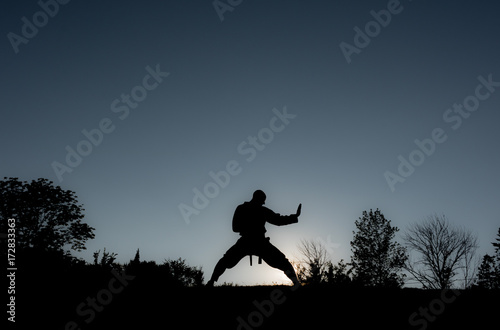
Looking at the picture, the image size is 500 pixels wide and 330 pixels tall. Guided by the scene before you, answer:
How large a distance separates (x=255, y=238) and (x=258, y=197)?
111 cm

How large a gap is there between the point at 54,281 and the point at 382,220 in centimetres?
4141

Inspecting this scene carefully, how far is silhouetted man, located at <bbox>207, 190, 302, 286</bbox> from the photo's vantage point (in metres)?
7.47

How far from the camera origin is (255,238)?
7672mm

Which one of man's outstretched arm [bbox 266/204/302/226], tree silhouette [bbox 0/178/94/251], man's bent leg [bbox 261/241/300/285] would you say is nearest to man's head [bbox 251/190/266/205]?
man's outstretched arm [bbox 266/204/302/226]

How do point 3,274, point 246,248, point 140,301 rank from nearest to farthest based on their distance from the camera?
point 140,301, point 3,274, point 246,248

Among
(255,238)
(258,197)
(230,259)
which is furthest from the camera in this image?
(258,197)

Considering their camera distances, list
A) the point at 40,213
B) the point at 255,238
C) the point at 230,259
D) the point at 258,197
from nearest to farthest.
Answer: the point at 230,259 < the point at 255,238 < the point at 258,197 < the point at 40,213

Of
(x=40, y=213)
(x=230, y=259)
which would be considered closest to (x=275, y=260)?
(x=230, y=259)

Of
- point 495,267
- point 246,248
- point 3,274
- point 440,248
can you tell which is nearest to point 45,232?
point 3,274

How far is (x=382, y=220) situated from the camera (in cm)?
4081

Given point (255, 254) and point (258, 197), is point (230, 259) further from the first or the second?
point (258, 197)

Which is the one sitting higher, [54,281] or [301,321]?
[54,281]

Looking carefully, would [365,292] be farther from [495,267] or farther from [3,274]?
[495,267]

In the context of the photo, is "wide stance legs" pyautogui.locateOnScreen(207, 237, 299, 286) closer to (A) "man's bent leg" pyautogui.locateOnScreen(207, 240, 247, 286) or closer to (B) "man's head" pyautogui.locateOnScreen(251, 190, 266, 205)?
(A) "man's bent leg" pyautogui.locateOnScreen(207, 240, 247, 286)
